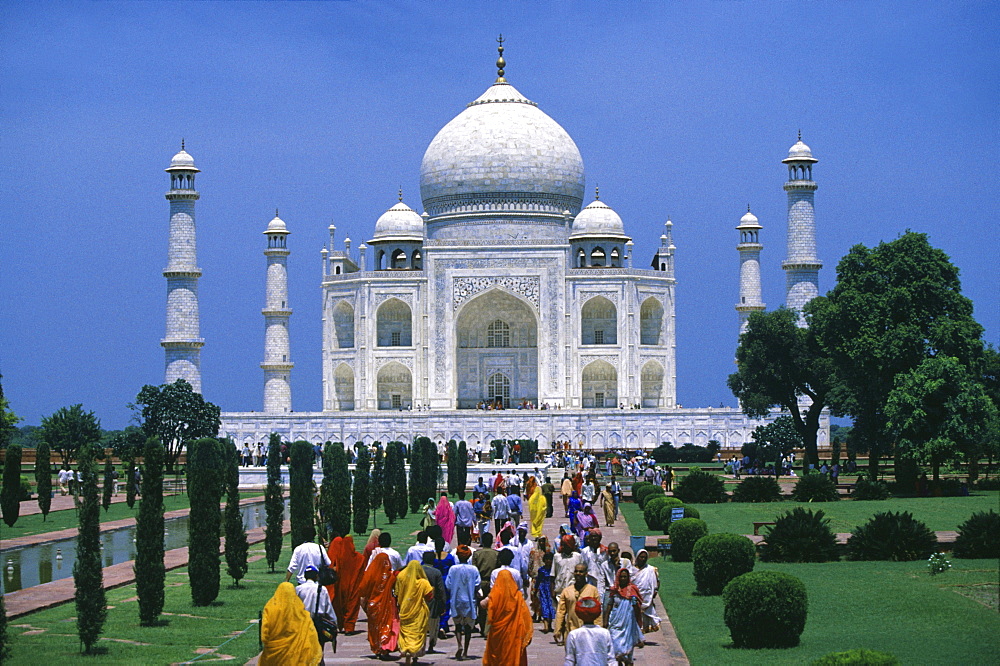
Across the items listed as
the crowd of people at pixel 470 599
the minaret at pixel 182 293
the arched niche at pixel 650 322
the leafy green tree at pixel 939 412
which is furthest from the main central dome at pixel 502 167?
the crowd of people at pixel 470 599

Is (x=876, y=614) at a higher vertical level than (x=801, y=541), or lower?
lower

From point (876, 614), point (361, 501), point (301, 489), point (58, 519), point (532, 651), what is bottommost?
point (532, 651)

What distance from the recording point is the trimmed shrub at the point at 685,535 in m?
16.0

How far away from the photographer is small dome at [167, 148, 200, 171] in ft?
140

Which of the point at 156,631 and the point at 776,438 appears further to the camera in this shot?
the point at 776,438

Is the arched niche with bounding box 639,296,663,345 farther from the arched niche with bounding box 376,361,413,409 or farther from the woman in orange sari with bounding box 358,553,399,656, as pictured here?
the woman in orange sari with bounding box 358,553,399,656

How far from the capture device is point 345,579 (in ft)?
39.8

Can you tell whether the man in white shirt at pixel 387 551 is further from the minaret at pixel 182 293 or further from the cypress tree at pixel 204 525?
the minaret at pixel 182 293

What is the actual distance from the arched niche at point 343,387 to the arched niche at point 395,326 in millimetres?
1456

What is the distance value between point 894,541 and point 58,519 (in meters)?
14.3

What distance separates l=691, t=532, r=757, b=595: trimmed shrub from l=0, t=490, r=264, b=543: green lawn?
8762 millimetres

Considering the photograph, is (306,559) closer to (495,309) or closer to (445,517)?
(445,517)

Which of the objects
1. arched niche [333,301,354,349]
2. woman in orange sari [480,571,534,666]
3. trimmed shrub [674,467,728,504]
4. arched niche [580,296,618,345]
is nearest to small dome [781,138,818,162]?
arched niche [580,296,618,345]

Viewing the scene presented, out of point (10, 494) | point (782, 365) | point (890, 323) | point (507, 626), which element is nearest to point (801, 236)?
point (782, 365)
